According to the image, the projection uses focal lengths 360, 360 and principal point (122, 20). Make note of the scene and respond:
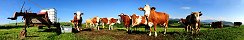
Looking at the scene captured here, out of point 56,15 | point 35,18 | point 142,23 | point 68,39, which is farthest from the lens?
point 56,15

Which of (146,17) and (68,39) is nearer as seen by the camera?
(68,39)

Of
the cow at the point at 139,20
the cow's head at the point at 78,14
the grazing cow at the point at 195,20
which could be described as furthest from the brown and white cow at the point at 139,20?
the cow's head at the point at 78,14

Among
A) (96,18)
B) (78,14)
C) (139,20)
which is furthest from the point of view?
(96,18)

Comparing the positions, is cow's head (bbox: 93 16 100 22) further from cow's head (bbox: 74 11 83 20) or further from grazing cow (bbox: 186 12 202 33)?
grazing cow (bbox: 186 12 202 33)

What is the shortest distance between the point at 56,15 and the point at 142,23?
12.8 metres

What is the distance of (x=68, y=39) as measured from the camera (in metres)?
24.6

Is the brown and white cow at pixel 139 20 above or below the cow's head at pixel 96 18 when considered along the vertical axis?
below

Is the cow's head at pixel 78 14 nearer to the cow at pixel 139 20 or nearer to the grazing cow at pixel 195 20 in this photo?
the cow at pixel 139 20

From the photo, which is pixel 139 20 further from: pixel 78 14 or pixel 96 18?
pixel 96 18

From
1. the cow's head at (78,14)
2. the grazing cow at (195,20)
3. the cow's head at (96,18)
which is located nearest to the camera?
the grazing cow at (195,20)

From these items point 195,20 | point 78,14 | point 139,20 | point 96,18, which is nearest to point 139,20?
point 139,20

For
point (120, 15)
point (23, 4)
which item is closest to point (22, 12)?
point (23, 4)

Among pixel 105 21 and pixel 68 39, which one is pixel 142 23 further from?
pixel 105 21

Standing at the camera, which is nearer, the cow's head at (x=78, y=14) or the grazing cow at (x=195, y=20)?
the grazing cow at (x=195, y=20)
